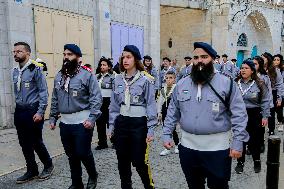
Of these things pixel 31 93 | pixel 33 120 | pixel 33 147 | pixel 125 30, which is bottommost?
pixel 33 147

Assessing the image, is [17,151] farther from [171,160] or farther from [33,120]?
[171,160]

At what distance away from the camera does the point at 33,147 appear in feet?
16.6

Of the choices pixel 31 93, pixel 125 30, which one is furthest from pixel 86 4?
pixel 31 93

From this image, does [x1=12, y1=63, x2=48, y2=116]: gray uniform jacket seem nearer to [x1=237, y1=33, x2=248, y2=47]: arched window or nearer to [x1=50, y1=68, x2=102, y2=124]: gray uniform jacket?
[x1=50, y1=68, x2=102, y2=124]: gray uniform jacket

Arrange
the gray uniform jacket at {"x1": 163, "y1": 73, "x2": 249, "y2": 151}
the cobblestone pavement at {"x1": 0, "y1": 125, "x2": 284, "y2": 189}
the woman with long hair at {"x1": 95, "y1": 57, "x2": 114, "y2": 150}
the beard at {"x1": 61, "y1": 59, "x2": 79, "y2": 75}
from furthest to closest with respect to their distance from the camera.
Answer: the woman with long hair at {"x1": 95, "y1": 57, "x2": 114, "y2": 150} < the cobblestone pavement at {"x1": 0, "y1": 125, "x2": 284, "y2": 189} < the beard at {"x1": 61, "y1": 59, "x2": 79, "y2": 75} < the gray uniform jacket at {"x1": 163, "y1": 73, "x2": 249, "y2": 151}

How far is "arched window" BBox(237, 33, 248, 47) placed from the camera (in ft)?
77.6

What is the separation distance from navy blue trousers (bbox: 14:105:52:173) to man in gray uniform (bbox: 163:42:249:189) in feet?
8.70

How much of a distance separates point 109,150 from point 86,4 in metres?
6.43

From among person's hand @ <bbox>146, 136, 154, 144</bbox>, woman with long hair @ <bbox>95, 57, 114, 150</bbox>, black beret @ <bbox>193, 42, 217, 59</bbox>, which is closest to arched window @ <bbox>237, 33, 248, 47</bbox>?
woman with long hair @ <bbox>95, 57, 114, 150</bbox>

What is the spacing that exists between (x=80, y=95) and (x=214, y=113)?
199cm

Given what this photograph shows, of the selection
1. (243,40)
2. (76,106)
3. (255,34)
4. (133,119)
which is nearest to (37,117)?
(76,106)

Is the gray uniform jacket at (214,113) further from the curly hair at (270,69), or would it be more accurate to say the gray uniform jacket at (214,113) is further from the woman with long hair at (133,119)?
the curly hair at (270,69)

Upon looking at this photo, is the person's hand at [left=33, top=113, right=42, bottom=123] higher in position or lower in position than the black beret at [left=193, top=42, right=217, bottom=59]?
lower

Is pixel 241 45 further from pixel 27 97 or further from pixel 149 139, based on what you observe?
pixel 149 139
